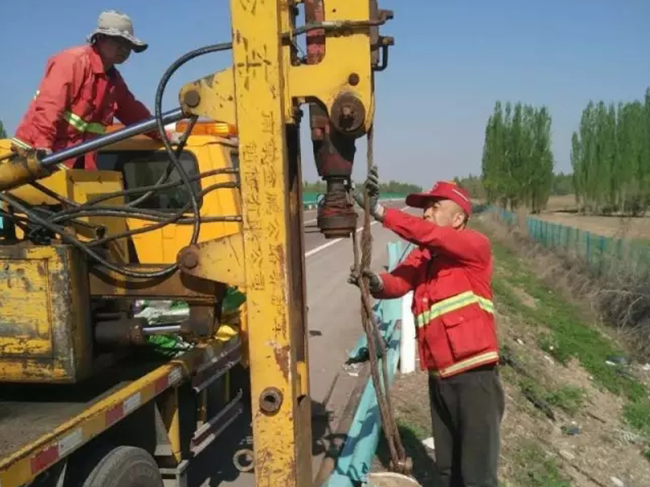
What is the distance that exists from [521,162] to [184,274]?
59276 millimetres

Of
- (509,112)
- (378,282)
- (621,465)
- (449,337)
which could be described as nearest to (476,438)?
(449,337)

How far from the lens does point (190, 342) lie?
15.3 ft

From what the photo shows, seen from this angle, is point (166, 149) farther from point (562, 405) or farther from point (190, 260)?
point (562, 405)

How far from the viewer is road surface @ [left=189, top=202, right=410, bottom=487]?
536 cm

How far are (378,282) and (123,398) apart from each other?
62.5 inches

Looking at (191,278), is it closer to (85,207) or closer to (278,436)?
(85,207)

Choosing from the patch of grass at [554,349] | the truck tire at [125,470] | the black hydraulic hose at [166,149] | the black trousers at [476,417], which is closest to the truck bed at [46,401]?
the truck tire at [125,470]

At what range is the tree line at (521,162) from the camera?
58.8 m

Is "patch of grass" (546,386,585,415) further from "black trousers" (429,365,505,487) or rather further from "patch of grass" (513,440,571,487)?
"black trousers" (429,365,505,487)

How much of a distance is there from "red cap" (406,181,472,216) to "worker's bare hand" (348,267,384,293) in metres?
0.54

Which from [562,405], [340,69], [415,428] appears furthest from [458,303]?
[562,405]

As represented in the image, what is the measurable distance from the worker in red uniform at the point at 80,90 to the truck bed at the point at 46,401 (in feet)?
4.68

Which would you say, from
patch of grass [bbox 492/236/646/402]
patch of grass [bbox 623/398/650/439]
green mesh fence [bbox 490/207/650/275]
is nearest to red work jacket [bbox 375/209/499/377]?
patch of grass [bbox 623/398/650/439]

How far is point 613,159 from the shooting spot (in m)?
57.9
